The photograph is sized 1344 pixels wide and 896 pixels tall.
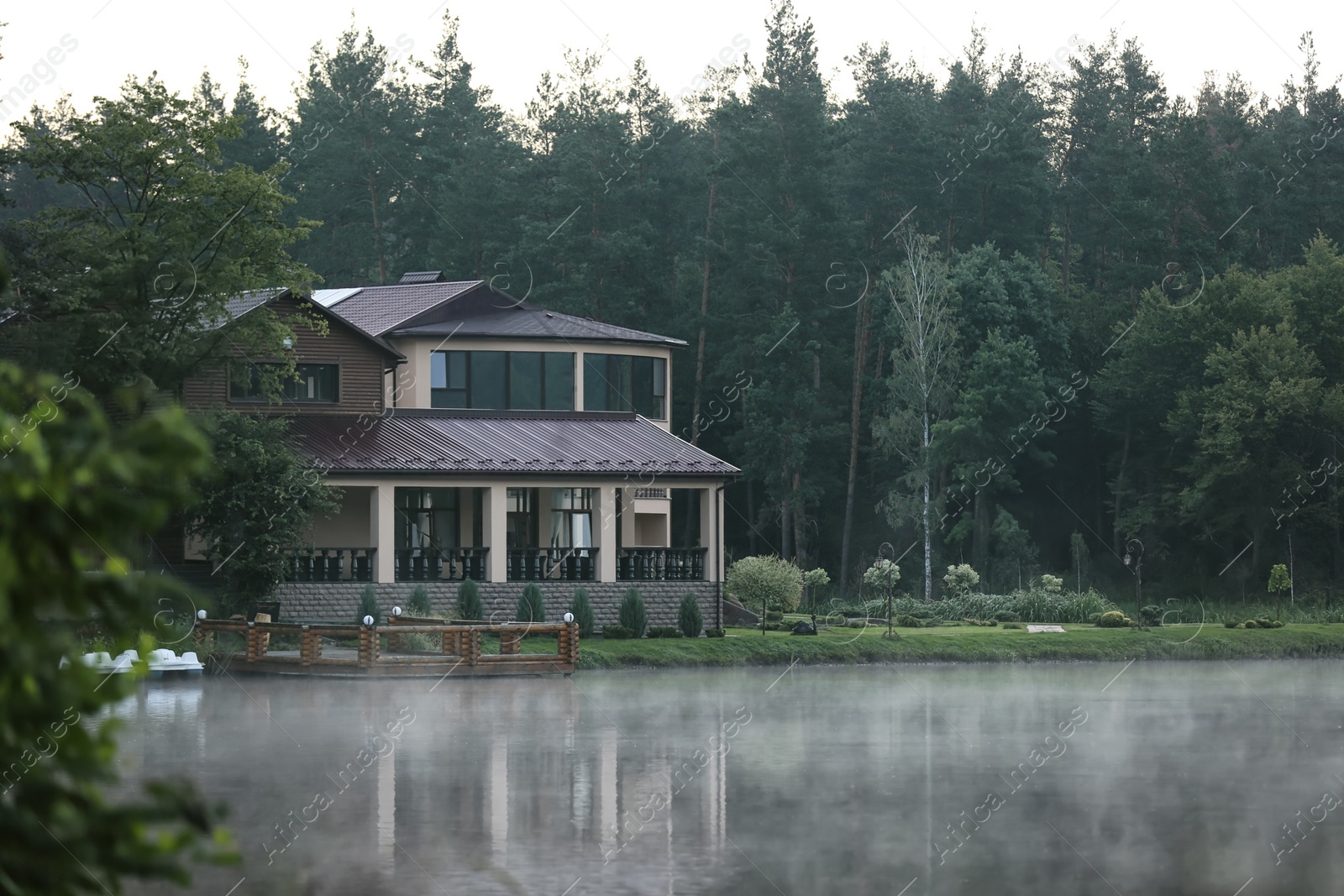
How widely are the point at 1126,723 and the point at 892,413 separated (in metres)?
30.6

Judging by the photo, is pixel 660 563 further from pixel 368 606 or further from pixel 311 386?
pixel 311 386

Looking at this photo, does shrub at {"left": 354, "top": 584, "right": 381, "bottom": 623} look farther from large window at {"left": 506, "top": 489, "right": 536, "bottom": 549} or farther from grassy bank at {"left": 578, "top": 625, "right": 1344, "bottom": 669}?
large window at {"left": 506, "top": 489, "right": 536, "bottom": 549}

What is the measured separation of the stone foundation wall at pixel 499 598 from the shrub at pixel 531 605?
735 millimetres

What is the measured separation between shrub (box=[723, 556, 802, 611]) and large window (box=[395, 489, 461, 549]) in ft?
22.6

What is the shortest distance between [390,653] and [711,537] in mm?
9757

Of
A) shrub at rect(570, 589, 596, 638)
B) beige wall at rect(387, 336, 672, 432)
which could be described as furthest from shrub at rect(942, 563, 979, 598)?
shrub at rect(570, 589, 596, 638)

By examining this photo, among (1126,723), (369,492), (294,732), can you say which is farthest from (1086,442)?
(294,732)

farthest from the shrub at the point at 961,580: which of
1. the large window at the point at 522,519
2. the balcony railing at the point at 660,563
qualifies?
the large window at the point at 522,519

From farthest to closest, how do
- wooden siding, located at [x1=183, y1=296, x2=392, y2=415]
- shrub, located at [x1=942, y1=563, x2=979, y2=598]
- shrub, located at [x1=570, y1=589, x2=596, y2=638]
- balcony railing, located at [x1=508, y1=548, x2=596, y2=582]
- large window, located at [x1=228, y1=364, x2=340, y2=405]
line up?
shrub, located at [x1=942, y1=563, x2=979, y2=598] < wooden siding, located at [x1=183, y1=296, x2=392, y2=415] < large window, located at [x1=228, y1=364, x2=340, y2=405] < balcony railing, located at [x1=508, y1=548, x2=596, y2=582] < shrub, located at [x1=570, y1=589, x2=596, y2=638]

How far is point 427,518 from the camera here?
40.5m

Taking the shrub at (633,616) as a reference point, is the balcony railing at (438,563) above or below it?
above

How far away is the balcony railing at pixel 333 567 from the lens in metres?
34.7

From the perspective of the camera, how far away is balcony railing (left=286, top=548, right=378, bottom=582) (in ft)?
114

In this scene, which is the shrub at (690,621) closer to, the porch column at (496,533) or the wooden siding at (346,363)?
the porch column at (496,533)
